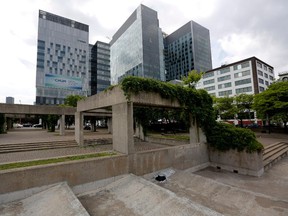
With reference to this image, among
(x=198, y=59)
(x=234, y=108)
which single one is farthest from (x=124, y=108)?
(x=198, y=59)

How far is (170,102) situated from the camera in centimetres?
983

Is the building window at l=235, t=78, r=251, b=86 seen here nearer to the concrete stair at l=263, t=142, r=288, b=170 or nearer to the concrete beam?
the concrete stair at l=263, t=142, r=288, b=170

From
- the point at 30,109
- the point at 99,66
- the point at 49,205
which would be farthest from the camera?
the point at 99,66

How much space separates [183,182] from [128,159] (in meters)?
2.96

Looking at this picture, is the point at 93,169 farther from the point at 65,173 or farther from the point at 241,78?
the point at 241,78

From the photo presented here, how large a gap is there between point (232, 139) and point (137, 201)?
8.25m

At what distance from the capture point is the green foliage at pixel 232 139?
10.2 meters

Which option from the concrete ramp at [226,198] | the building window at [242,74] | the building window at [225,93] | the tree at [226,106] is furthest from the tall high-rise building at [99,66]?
the concrete ramp at [226,198]

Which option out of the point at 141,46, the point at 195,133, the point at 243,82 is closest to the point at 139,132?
the point at 195,133

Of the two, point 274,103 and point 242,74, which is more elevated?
point 242,74

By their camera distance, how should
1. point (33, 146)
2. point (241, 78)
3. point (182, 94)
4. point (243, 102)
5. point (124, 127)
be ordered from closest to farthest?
point (124, 127) → point (182, 94) → point (33, 146) → point (243, 102) → point (241, 78)

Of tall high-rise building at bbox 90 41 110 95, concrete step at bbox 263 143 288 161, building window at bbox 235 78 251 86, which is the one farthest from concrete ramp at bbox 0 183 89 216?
tall high-rise building at bbox 90 41 110 95

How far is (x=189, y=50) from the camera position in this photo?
80.1m

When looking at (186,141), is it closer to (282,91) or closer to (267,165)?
(267,165)
